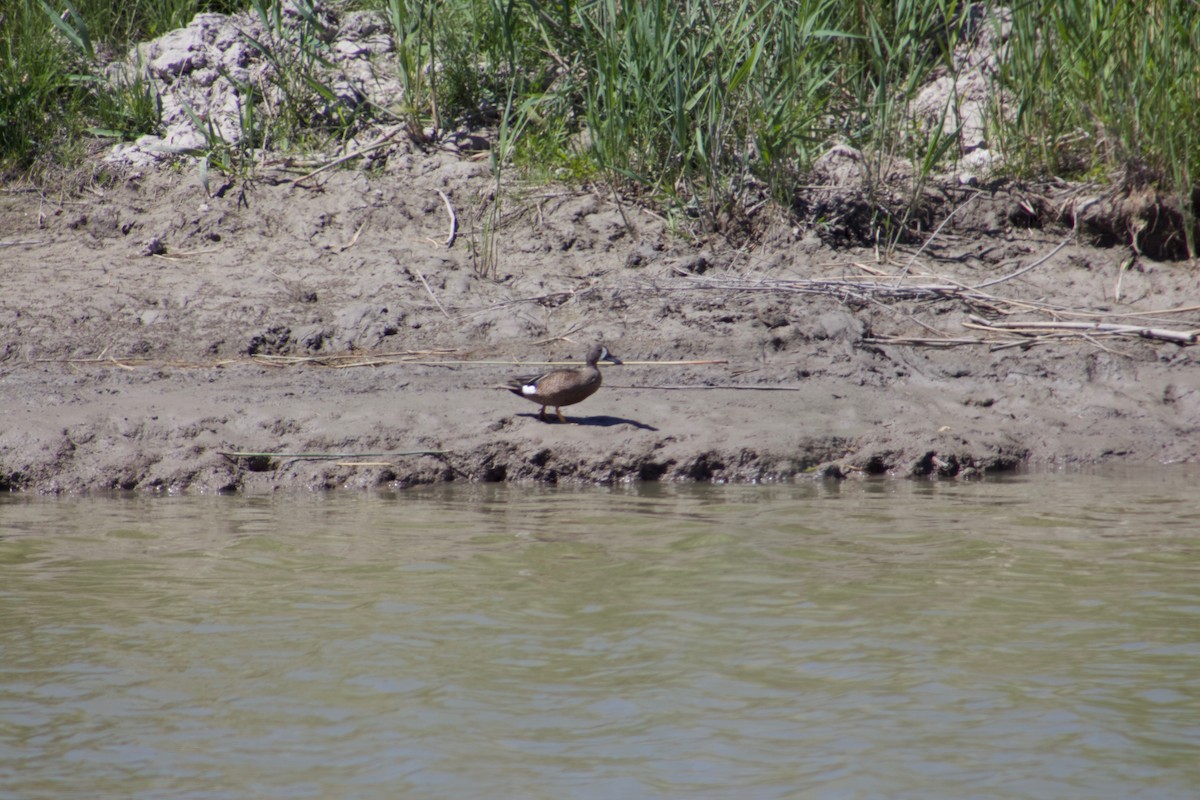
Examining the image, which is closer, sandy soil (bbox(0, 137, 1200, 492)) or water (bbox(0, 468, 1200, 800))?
water (bbox(0, 468, 1200, 800))

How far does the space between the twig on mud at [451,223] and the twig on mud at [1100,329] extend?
A: 3258mm

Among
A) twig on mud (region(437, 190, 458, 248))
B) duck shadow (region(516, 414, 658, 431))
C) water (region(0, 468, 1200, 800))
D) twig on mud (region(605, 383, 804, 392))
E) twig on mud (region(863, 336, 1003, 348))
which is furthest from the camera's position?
twig on mud (region(437, 190, 458, 248))

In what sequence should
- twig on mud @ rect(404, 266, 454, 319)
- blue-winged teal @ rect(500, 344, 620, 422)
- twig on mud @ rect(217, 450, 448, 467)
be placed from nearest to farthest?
twig on mud @ rect(217, 450, 448, 467), blue-winged teal @ rect(500, 344, 620, 422), twig on mud @ rect(404, 266, 454, 319)

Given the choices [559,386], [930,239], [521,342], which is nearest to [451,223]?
[521,342]

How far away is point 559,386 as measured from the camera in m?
5.69

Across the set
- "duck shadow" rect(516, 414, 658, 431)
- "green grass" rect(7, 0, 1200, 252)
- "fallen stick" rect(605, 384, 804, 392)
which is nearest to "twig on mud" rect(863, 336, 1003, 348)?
"fallen stick" rect(605, 384, 804, 392)

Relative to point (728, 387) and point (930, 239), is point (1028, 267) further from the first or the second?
point (728, 387)

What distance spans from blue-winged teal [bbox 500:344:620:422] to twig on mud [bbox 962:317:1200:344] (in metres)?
2.47

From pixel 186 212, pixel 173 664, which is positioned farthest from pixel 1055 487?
pixel 186 212

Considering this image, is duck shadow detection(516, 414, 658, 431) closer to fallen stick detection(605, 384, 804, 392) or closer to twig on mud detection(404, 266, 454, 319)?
fallen stick detection(605, 384, 804, 392)

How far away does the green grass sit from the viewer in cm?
746

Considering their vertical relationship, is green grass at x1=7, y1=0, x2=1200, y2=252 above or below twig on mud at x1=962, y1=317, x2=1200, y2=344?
above

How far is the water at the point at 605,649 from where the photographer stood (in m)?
2.72

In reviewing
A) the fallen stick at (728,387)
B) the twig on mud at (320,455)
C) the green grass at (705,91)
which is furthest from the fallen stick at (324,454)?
the green grass at (705,91)
